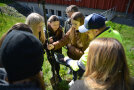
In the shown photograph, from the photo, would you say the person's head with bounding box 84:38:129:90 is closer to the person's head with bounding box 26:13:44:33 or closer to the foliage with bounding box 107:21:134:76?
the person's head with bounding box 26:13:44:33

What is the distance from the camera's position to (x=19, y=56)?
1143mm

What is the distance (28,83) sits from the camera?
4.08ft

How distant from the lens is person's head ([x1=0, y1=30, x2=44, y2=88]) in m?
1.14

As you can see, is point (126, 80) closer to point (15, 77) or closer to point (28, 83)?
point (28, 83)

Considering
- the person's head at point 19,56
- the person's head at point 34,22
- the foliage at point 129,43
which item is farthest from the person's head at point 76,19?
the foliage at point 129,43

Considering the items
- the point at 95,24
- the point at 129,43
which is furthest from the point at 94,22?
the point at 129,43

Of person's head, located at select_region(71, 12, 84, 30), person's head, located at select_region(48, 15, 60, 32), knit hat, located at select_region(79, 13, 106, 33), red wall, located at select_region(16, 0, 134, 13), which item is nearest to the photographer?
knit hat, located at select_region(79, 13, 106, 33)

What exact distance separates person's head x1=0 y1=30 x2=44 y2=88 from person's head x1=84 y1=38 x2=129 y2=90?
69 cm

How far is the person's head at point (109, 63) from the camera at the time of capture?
4.23ft

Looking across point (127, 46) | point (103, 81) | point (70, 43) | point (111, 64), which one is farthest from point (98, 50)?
point (127, 46)

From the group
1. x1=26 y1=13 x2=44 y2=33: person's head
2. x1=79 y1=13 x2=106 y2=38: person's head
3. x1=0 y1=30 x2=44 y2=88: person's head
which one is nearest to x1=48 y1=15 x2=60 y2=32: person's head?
x1=26 y1=13 x2=44 y2=33: person's head

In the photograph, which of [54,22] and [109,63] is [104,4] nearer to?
[54,22]

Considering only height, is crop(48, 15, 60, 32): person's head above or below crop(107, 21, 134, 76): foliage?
above

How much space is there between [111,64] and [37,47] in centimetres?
85
